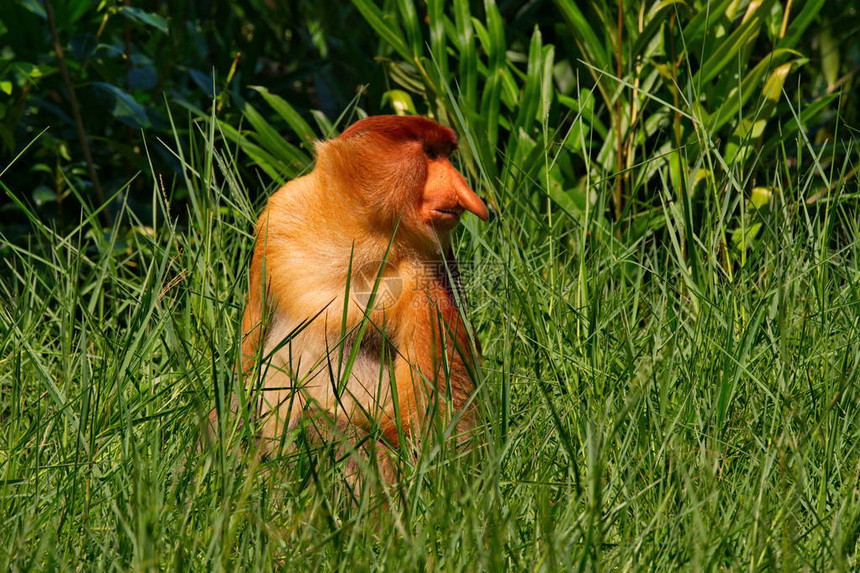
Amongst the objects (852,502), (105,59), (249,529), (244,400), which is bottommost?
(852,502)

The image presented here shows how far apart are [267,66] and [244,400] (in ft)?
11.9

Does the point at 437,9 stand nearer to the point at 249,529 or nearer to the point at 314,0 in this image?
the point at 314,0

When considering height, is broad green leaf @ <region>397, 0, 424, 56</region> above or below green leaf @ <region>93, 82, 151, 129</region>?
above

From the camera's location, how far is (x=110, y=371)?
249cm

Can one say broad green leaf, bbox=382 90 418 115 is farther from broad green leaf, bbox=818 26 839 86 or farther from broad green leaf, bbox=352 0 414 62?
broad green leaf, bbox=818 26 839 86

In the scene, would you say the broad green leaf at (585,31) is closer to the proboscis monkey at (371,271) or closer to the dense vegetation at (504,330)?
the dense vegetation at (504,330)

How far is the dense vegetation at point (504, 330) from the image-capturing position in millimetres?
1938

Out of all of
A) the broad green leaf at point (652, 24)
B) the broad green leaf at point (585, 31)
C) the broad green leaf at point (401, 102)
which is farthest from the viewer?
the broad green leaf at point (401, 102)

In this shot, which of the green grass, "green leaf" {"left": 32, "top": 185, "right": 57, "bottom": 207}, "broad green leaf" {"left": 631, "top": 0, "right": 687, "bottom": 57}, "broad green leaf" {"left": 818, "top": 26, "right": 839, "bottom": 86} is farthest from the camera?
"broad green leaf" {"left": 818, "top": 26, "right": 839, "bottom": 86}

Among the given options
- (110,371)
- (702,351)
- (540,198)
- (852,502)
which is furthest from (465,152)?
(852,502)

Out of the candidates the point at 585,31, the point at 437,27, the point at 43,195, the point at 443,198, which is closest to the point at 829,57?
the point at 585,31

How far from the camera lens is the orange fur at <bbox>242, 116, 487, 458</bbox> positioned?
256 cm

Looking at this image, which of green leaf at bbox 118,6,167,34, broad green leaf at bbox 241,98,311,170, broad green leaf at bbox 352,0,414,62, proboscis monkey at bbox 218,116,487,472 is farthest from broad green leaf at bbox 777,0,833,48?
green leaf at bbox 118,6,167,34

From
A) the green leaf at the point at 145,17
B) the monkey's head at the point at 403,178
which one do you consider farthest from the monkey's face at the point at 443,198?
the green leaf at the point at 145,17
